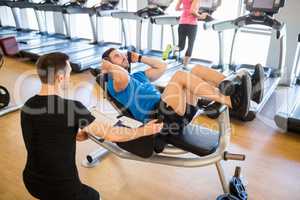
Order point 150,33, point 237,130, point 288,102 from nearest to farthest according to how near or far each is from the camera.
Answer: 1. point 237,130
2. point 288,102
3. point 150,33

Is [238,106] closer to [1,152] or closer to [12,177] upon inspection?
[12,177]

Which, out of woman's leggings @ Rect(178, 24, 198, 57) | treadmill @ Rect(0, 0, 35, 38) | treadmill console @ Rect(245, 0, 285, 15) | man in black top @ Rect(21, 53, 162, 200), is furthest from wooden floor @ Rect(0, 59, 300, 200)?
treadmill @ Rect(0, 0, 35, 38)

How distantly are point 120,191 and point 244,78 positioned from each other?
125cm

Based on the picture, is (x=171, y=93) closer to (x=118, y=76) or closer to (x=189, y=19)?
(x=118, y=76)

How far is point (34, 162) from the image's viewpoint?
1426 mm

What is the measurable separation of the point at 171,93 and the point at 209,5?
3.08 meters

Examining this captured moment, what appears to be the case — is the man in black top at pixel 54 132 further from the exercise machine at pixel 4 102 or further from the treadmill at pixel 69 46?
the treadmill at pixel 69 46

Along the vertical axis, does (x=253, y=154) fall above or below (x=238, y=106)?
below

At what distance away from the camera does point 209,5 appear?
15.5 ft

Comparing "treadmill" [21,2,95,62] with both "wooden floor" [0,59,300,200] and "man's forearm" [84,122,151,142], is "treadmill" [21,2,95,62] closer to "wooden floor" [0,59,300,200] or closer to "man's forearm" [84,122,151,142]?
"wooden floor" [0,59,300,200]

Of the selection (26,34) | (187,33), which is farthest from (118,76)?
(26,34)

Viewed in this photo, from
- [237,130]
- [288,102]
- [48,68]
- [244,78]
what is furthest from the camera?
[288,102]

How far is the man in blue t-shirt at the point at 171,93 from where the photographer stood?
6.71 ft

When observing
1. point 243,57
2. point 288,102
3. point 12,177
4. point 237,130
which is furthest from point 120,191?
point 243,57
